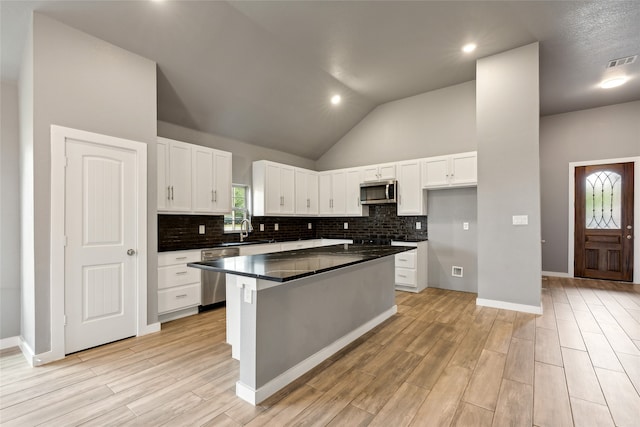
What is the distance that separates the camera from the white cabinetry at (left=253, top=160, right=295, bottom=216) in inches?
209

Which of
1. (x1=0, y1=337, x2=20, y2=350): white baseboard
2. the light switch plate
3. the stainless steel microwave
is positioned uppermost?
the stainless steel microwave

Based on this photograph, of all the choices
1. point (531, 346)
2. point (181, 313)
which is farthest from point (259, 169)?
point (531, 346)

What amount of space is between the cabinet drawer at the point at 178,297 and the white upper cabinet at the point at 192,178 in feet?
3.32

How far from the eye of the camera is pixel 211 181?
4.29 metres

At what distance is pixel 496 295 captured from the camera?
3.90 m

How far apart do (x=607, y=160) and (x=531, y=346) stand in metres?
4.68

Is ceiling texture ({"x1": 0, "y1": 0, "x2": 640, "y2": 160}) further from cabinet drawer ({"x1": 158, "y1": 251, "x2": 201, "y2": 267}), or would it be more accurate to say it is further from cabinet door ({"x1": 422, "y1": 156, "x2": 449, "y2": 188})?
cabinet drawer ({"x1": 158, "y1": 251, "x2": 201, "y2": 267})

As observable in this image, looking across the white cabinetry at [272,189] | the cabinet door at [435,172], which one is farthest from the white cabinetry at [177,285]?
the cabinet door at [435,172]

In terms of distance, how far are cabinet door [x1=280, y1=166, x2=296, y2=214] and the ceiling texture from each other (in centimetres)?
91

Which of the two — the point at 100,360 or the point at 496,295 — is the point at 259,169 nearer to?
the point at 100,360

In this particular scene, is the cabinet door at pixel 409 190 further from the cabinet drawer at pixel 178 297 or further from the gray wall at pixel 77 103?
the gray wall at pixel 77 103

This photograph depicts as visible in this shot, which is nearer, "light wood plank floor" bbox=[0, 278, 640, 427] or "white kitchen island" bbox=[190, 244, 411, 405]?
"light wood plank floor" bbox=[0, 278, 640, 427]

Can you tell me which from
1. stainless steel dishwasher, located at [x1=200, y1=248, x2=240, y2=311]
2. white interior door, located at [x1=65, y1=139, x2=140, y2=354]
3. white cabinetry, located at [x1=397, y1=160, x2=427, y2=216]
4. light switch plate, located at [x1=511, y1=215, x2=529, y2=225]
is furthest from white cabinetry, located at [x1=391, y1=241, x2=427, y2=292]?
white interior door, located at [x1=65, y1=139, x2=140, y2=354]

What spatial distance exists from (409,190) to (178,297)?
3934mm
